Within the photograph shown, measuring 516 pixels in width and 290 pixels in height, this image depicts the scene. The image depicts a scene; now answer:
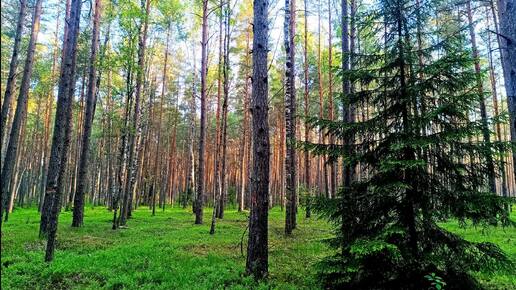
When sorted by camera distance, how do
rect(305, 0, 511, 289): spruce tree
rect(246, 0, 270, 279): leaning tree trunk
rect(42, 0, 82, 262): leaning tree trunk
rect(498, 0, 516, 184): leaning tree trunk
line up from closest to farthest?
rect(305, 0, 511, 289): spruce tree → rect(498, 0, 516, 184): leaning tree trunk → rect(246, 0, 270, 279): leaning tree trunk → rect(42, 0, 82, 262): leaning tree trunk

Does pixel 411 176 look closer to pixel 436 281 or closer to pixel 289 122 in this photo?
pixel 436 281

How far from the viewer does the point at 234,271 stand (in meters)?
6.87

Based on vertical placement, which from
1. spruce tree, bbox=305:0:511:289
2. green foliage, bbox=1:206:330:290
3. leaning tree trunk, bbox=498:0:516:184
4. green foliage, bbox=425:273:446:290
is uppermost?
leaning tree trunk, bbox=498:0:516:184

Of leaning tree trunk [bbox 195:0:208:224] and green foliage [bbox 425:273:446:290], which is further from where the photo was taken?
leaning tree trunk [bbox 195:0:208:224]

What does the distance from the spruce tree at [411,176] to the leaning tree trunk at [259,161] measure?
1.16 meters

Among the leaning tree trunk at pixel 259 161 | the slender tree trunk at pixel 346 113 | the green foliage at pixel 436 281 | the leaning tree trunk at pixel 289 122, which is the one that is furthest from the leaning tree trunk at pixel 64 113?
the green foliage at pixel 436 281

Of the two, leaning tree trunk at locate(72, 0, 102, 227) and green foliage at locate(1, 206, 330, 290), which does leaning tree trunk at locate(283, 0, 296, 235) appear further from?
leaning tree trunk at locate(72, 0, 102, 227)

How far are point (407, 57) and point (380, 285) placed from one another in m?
3.99

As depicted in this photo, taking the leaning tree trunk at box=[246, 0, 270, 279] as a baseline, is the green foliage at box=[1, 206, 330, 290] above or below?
below

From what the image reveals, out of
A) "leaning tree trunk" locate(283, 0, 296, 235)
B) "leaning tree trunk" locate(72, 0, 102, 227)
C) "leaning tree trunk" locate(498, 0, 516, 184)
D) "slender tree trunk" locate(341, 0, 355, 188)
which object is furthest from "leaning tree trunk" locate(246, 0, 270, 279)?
"leaning tree trunk" locate(72, 0, 102, 227)

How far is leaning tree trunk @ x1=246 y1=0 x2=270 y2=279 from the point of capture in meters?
6.46

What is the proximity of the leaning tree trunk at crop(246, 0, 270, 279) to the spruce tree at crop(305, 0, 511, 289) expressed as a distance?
116 centimetres

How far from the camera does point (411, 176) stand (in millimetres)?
5578

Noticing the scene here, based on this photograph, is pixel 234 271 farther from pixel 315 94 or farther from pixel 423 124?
pixel 315 94
